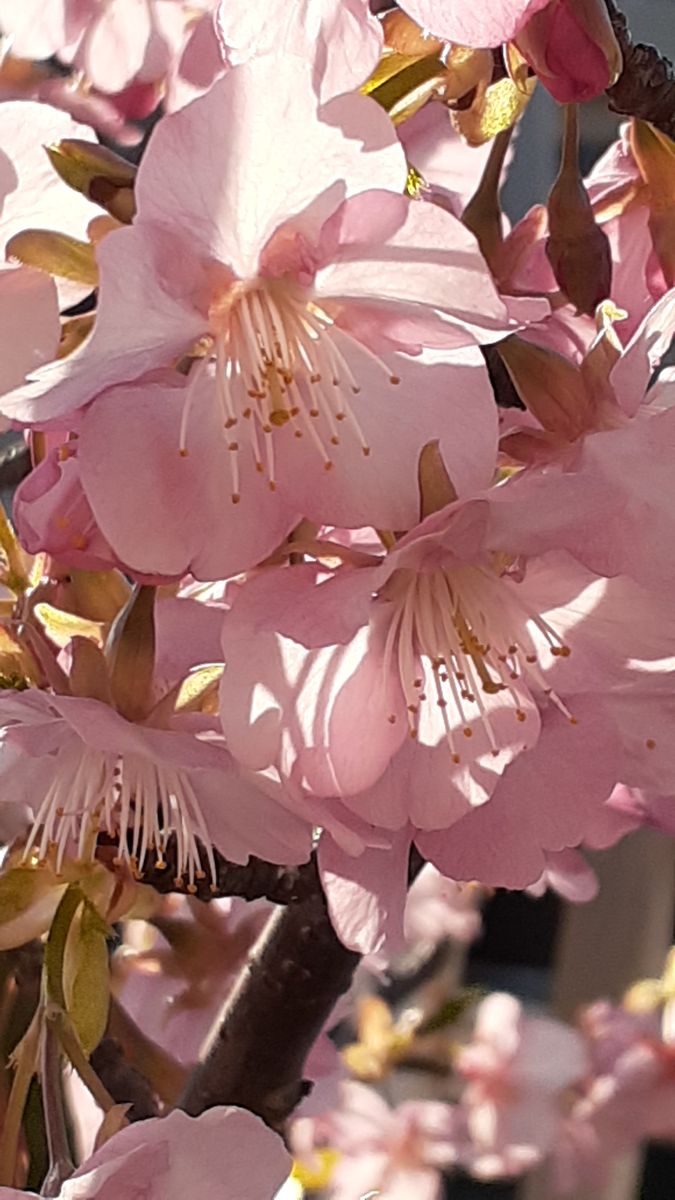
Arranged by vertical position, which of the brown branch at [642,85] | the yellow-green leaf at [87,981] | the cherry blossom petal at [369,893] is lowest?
the yellow-green leaf at [87,981]

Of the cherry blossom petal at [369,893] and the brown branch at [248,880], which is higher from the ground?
the cherry blossom petal at [369,893]

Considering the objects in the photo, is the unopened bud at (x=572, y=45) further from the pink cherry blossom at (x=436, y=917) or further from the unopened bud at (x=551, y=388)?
the pink cherry blossom at (x=436, y=917)

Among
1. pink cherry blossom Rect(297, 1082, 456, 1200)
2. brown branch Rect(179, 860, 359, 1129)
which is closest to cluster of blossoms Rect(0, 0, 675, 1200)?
brown branch Rect(179, 860, 359, 1129)

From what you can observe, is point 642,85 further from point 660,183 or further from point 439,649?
point 439,649

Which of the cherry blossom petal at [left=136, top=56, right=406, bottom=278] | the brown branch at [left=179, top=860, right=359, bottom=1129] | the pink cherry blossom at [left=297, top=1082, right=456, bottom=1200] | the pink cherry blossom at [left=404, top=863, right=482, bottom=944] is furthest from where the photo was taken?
the pink cherry blossom at [left=404, top=863, right=482, bottom=944]

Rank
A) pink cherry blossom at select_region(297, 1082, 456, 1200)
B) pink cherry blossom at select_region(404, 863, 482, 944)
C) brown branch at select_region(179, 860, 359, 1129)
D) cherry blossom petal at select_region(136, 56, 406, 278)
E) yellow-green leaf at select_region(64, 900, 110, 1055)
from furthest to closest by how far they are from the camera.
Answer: pink cherry blossom at select_region(404, 863, 482, 944) → pink cherry blossom at select_region(297, 1082, 456, 1200) → brown branch at select_region(179, 860, 359, 1129) → yellow-green leaf at select_region(64, 900, 110, 1055) → cherry blossom petal at select_region(136, 56, 406, 278)

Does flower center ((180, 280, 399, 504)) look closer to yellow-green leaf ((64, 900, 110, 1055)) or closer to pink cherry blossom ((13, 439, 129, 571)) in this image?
pink cherry blossom ((13, 439, 129, 571))

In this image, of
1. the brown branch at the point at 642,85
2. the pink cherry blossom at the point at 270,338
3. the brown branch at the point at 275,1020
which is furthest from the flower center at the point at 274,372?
the brown branch at the point at 275,1020

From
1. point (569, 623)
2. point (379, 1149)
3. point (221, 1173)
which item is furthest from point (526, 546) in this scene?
point (379, 1149)
